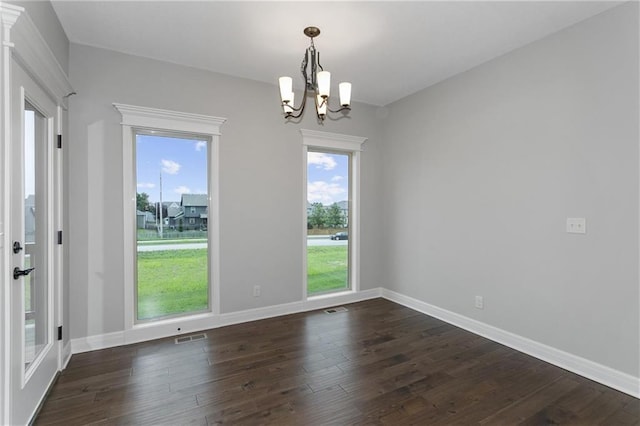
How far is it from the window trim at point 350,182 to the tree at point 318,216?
197mm

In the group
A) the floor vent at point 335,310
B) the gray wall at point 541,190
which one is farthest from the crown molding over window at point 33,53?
the gray wall at point 541,190

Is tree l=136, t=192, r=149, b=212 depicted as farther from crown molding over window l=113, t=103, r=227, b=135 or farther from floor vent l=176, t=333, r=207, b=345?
floor vent l=176, t=333, r=207, b=345

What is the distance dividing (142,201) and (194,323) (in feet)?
4.77

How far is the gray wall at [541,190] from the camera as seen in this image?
2.44m

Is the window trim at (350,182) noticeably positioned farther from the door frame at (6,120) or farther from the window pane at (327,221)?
the door frame at (6,120)

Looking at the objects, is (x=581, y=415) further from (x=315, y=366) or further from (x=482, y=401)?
(x=315, y=366)

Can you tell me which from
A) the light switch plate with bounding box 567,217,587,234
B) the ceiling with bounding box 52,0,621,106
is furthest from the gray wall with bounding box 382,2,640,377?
the ceiling with bounding box 52,0,621,106

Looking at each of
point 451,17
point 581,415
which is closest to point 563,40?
point 451,17

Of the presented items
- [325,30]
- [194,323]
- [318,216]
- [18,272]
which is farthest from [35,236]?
[318,216]

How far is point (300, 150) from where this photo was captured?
419cm

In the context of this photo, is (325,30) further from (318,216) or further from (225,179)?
(318,216)

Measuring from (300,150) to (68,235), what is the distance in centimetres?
263

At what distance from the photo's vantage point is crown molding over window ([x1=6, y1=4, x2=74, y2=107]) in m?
1.71

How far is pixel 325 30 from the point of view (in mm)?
2799
